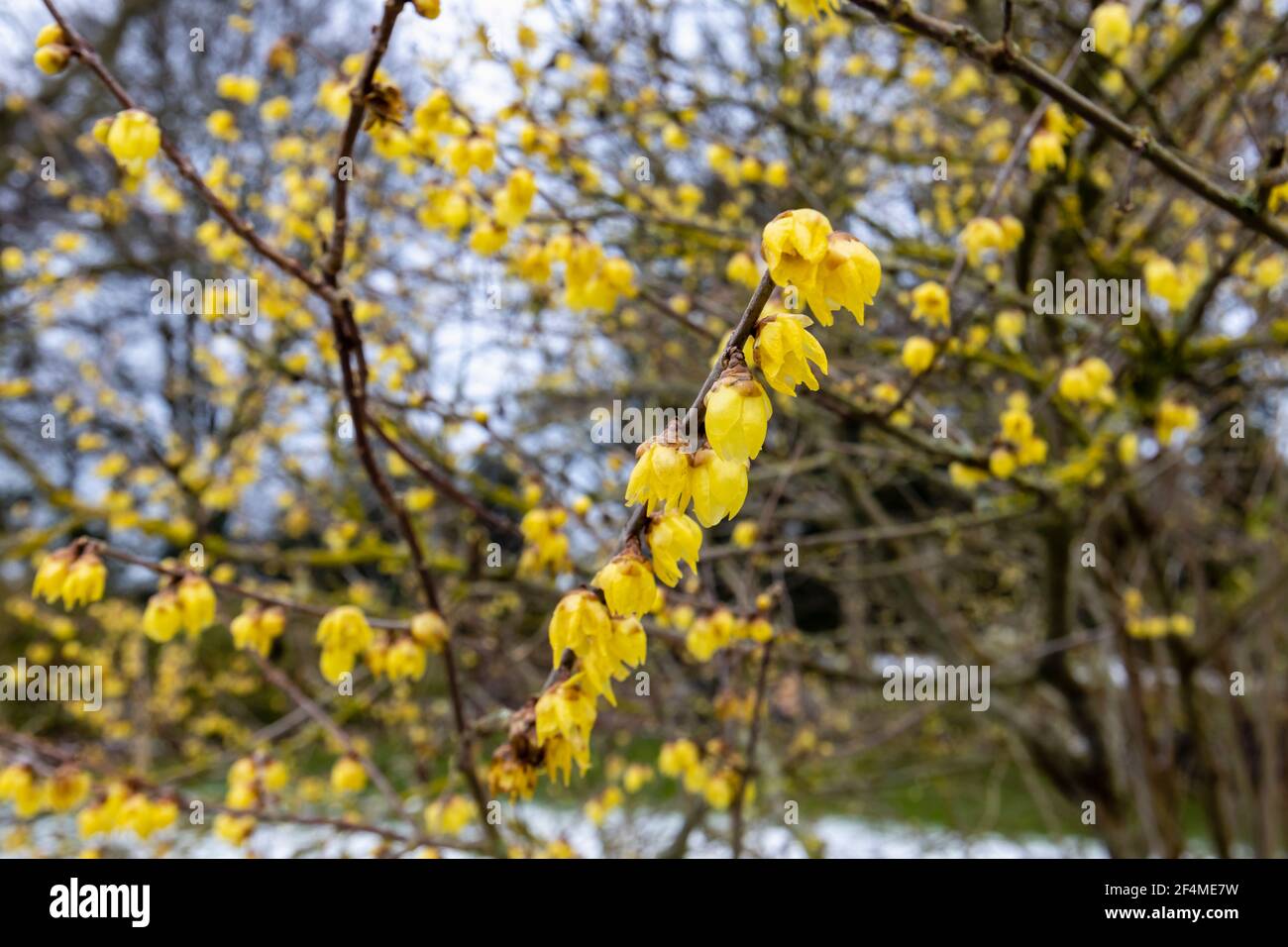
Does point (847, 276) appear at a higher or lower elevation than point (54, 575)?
higher

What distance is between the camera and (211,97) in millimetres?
8594

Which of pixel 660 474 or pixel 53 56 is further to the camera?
pixel 53 56

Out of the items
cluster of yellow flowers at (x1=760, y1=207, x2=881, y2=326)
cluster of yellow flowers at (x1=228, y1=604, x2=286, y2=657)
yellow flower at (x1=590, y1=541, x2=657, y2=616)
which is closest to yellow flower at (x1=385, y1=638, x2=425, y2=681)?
cluster of yellow flowers at (x1=228, y1=604, x2=286, y2=657)

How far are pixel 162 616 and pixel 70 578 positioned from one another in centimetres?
19

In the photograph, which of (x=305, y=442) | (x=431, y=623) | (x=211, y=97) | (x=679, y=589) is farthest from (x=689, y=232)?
(x=211, y=97)

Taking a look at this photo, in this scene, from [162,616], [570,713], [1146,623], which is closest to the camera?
[570,713]

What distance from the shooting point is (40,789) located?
2.26 meters

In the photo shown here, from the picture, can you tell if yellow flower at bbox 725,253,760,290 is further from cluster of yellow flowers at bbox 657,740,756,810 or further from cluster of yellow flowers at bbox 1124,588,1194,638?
cluster of yellow flowers at bbox 1124,588,1194,638

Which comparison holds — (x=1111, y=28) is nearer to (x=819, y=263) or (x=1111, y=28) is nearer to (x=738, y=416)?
(x=819, y=263)

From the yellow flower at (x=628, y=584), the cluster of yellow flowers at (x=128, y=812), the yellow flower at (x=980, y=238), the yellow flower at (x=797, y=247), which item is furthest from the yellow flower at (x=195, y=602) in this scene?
the yellow flower at (x=980, y=238)

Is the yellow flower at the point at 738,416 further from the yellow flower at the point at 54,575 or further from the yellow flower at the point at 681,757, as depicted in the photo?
the yellow flower at the point at 681,757

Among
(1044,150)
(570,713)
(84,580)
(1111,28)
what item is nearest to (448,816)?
(84,580)

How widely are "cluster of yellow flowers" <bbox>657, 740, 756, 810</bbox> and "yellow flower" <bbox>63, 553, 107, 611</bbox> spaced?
1585 mm

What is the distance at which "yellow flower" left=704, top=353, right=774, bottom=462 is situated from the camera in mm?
923
